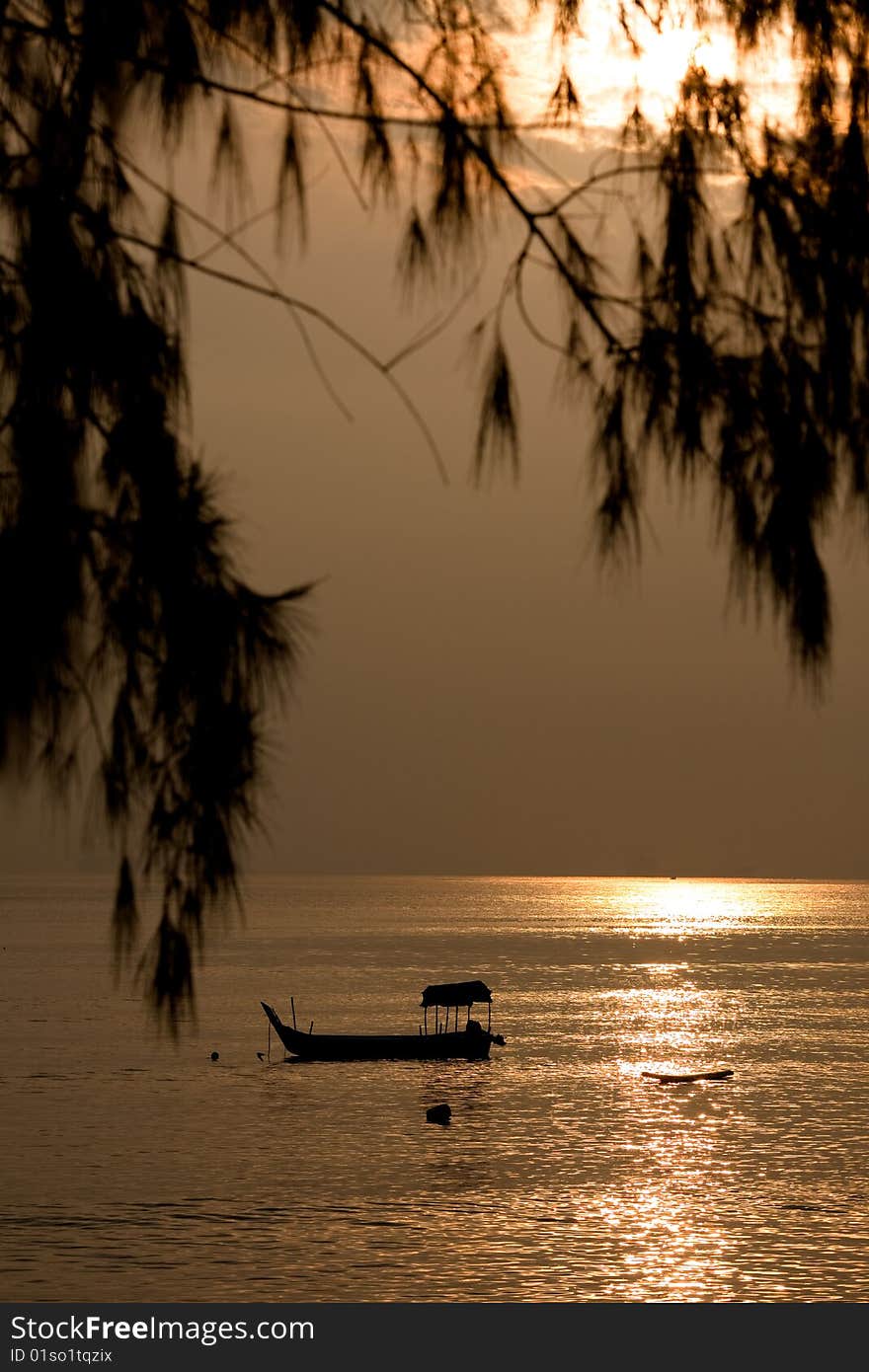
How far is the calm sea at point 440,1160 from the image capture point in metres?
29.4

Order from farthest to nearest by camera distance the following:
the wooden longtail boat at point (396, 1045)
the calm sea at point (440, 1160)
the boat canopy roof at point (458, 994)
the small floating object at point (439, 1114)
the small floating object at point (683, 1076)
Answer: the wooden longtail boat at point (396, 1045), the small floating object at point (683, 1076), the boat canopy roof at point (458, 994), the small floating object at point (439, 1114), the calm sea at point (440, 1160)

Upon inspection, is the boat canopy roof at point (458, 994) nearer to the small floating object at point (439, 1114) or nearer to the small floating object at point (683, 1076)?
the small floating object at point (439, 1114)

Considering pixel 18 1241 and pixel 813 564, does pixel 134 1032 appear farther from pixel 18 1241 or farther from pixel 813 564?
pixel 813 564

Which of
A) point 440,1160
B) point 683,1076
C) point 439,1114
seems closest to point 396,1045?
point 683,1076

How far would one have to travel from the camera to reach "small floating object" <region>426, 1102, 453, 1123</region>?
45.9 m

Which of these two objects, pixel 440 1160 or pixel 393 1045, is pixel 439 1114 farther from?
pixel 393 1045

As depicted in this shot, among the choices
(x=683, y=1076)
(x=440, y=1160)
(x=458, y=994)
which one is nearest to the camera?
(x=440, y=1160)

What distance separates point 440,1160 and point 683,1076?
60.5 ft

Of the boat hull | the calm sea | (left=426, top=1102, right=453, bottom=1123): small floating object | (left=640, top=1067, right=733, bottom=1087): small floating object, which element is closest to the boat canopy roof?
the calm sea

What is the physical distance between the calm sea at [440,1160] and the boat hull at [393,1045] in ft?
2.13

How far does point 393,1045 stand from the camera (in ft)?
193

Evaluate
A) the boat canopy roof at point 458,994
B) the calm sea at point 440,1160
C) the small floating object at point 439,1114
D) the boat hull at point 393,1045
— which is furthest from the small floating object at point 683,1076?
the small floating object at point 439,1114
